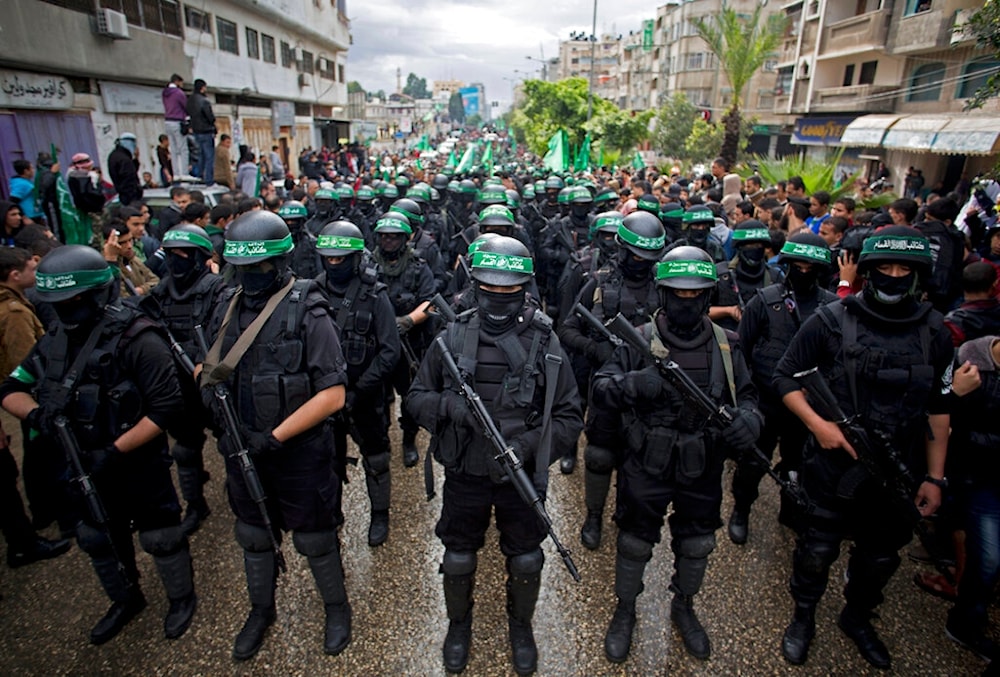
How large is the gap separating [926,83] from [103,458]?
28.3 m

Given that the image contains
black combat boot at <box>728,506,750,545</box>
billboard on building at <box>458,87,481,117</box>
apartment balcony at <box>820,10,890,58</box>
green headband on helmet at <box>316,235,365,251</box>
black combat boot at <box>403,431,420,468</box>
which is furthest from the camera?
billboard on building at <box>458,87,481,117</box>

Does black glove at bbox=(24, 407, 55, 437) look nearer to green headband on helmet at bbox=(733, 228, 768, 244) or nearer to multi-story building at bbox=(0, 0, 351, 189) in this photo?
green headband on helmet at bbox=(733, 228, 768, 244)

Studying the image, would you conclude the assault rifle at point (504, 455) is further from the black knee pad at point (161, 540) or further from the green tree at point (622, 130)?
the green tree at point (622, 130)

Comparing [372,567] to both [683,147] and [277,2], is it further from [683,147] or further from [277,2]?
[277,2]

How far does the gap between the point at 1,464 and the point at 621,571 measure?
178 inches

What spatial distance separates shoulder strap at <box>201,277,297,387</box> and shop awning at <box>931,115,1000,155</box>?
64.0ft

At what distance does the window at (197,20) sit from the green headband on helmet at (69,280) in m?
21.3

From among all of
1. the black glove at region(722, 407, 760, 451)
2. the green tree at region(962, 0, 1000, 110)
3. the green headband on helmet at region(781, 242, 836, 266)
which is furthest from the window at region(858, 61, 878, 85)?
the black glove at region(722, 407, 760, 451)

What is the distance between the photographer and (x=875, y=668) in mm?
3596

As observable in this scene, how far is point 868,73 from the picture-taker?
25.4 metres

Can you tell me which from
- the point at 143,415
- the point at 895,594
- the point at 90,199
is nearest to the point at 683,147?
the point at 90,199

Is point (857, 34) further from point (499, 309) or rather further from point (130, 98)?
point (499, 309)

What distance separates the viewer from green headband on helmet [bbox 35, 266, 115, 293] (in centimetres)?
318

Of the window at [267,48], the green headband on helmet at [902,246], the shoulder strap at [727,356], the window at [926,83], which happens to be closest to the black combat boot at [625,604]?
the shoulder strap at [727,356]
